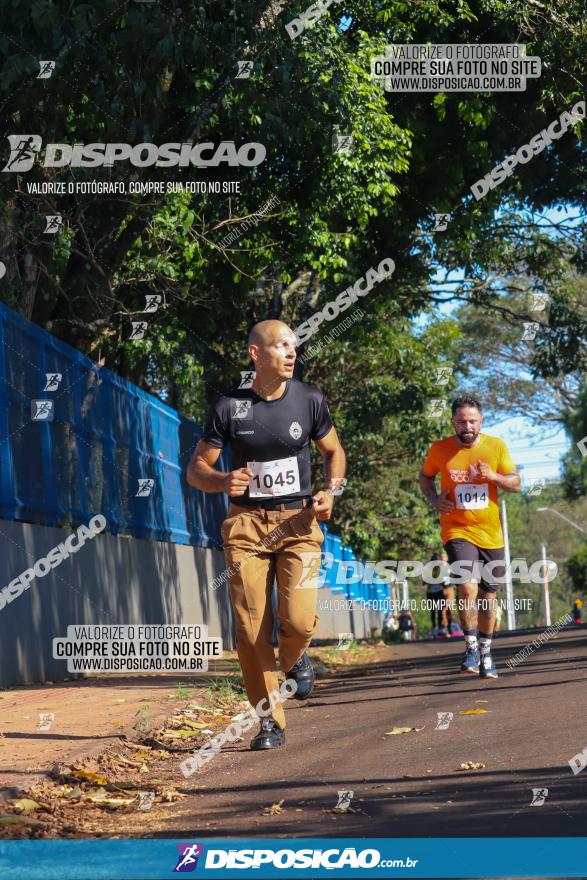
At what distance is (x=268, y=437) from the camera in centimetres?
759

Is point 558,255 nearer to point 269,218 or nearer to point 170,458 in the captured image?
point 269,218

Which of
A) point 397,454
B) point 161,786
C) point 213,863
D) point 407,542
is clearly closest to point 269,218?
point 161,786

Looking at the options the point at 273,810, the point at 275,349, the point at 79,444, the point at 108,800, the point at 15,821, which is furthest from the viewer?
the point at 79,444

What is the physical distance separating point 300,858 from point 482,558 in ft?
23.3

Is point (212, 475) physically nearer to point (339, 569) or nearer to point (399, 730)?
point (399, 730)

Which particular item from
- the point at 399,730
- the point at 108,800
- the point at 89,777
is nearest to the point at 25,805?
the point at 108,800

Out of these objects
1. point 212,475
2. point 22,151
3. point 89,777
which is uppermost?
point 22,151

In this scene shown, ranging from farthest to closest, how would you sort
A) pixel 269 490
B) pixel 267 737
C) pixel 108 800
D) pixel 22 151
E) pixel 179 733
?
pixel 22 151 < pixel 179 733 < pixel 267 737 < pixel 269 490 < pixel 108 800

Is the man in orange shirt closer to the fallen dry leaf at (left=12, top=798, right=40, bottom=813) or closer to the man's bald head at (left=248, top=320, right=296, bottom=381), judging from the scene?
the man's bald head at (left=248, top=320, right=296, bottom=381)

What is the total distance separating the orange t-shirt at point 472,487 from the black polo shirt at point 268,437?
4018 mm

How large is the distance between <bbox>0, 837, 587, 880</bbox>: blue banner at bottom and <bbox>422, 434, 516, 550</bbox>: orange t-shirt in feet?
22.0

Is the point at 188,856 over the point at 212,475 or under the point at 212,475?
under

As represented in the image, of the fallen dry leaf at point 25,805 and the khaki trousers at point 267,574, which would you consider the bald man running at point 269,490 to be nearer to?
the khaki trousers at point 267,574

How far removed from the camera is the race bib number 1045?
760cm
